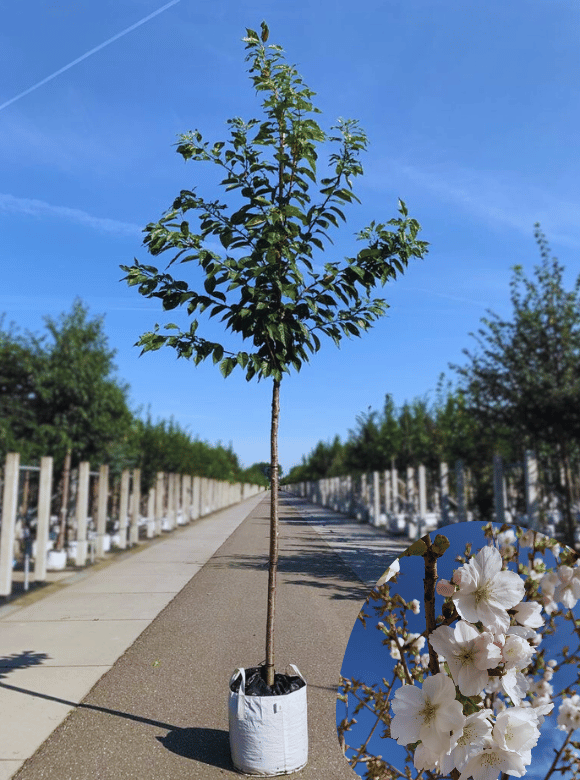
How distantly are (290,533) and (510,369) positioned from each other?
8291mm

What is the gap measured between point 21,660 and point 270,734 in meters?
3.27

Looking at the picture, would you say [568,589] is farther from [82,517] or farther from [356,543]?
[82,517]

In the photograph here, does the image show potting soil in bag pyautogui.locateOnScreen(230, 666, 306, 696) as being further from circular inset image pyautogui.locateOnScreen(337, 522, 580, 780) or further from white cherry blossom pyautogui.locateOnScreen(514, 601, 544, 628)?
white cherry blossom pyautogui.locateOnScreen(514, 601, 544, 628)

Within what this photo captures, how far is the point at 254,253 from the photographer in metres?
4.09

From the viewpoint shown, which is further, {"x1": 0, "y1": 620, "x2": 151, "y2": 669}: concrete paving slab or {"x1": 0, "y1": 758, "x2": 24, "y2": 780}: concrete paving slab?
{"x1": 0, "y1": 620, "x2": 151, "y2": 669}: concrete paving slab

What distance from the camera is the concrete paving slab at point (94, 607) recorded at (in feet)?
17.4

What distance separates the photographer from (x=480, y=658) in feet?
3.68

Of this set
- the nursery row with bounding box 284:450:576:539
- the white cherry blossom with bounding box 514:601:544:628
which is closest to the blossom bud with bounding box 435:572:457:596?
the white cherry blossom with bounding box 514:601:544:628

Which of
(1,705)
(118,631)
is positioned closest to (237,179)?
(1,705)

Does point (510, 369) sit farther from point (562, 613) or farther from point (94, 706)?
point (562, 613)

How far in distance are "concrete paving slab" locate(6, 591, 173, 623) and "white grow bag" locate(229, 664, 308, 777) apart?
4.41ft

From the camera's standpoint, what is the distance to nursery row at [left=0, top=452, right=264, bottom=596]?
376 inches

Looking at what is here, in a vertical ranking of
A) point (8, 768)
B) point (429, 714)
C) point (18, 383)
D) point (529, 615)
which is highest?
point (18, 383)

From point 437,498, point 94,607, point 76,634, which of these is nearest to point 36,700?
point 76,634
